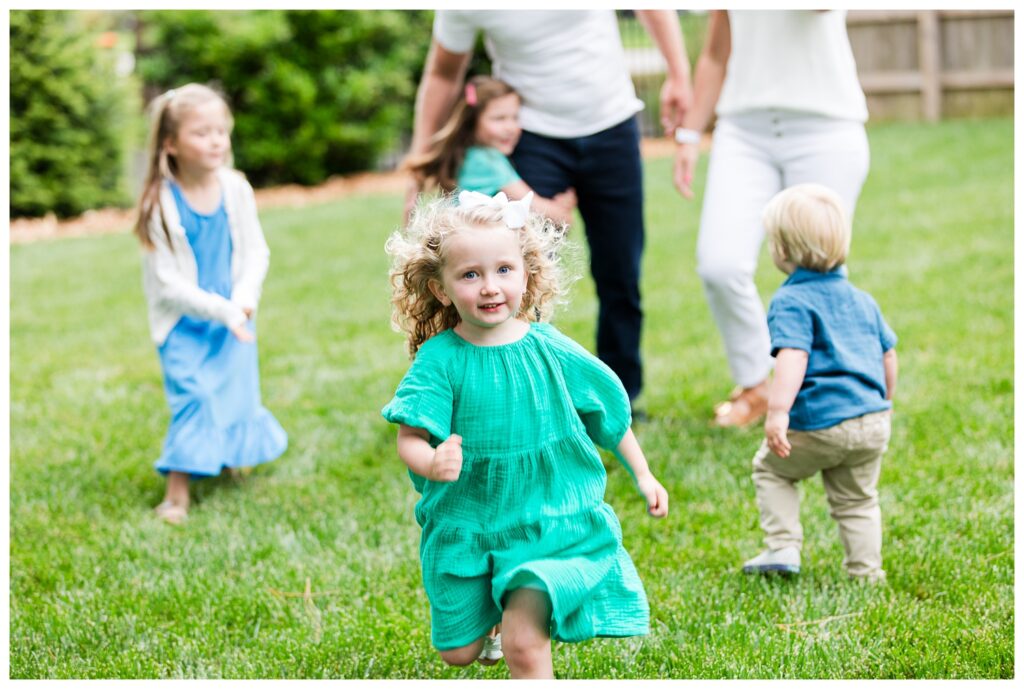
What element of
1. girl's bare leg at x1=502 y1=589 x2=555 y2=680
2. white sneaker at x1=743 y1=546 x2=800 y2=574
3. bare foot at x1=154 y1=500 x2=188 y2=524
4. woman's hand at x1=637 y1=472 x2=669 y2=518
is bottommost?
bare foot at x1=154 y1=500 x2=188 y2=524

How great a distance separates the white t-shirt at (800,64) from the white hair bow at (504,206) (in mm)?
2163

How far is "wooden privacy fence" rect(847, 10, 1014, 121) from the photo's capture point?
1441cm

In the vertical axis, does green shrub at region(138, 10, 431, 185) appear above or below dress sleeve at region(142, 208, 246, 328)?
below

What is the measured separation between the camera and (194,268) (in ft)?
15.3

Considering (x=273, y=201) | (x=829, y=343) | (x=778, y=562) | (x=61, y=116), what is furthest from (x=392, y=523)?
(x=273, y=201)

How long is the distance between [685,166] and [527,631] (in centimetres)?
274

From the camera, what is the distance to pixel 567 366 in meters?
2.72

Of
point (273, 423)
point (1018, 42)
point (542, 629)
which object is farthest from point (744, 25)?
point (542, 629)

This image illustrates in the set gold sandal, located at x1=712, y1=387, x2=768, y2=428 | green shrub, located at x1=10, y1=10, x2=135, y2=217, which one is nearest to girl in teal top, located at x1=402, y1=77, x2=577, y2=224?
gold sandal, located at x1=712, y1=387, x2=768, y2=428

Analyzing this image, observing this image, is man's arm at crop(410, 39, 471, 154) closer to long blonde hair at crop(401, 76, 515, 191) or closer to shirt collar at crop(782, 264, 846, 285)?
long blonde hair at crop(401, 76, 515, 191)

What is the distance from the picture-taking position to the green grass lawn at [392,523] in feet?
10.5

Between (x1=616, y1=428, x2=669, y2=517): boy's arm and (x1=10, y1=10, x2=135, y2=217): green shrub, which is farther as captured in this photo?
(x1=10, y1=10, x2=135, y2=217): green shrub

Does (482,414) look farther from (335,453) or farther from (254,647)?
(335,453)

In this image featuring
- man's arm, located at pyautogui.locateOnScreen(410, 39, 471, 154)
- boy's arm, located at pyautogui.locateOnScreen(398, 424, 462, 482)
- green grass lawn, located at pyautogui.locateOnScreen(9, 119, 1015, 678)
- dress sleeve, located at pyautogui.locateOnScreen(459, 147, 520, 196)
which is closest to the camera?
boy's arm, located at pyautogui.locateOnScreen(398, 424, 462, 482)
